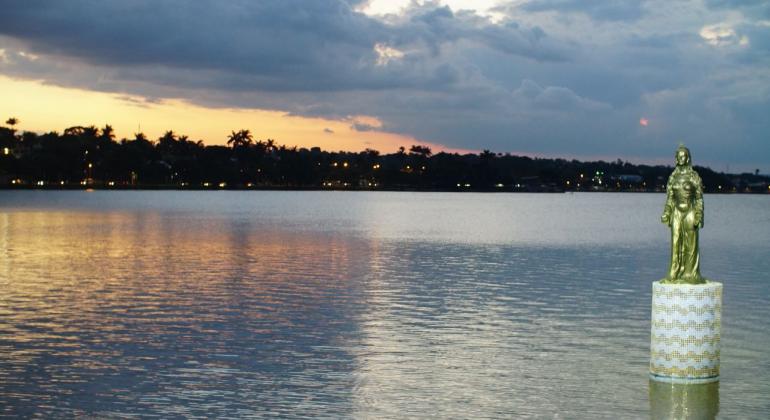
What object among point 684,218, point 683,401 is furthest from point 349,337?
point 683,401

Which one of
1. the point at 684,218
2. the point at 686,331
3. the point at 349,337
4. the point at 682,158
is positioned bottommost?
the point at 349,337

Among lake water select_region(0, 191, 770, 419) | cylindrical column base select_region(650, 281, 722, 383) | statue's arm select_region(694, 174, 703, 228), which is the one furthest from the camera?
statue's arm select_region(694, 174, 703, 228)

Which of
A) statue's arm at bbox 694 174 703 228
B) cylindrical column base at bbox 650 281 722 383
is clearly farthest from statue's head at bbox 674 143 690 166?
cylindrical column base at bbox 650 281 722 383

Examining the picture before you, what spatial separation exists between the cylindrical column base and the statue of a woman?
408 millimetres

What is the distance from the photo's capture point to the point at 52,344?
70.1ft

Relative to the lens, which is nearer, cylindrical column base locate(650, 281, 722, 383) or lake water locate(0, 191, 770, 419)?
lake water locate(0, 191, 770, 419)

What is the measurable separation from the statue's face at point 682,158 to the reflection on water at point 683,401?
13.0ft

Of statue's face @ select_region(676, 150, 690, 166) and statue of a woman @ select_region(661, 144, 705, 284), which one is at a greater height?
statue's face @ select_region(676, 150, 690, 166)

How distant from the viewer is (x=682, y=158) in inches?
703

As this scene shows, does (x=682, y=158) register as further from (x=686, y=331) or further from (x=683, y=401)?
(x=683, y=401)

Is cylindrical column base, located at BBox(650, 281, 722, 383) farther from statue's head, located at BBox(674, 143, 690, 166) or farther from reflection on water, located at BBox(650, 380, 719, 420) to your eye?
statue's head, located at BBox(674, 143, 690, 166)

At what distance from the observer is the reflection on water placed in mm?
15469

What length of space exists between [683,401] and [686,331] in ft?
3.96

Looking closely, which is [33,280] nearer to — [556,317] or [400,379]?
[556,317]
